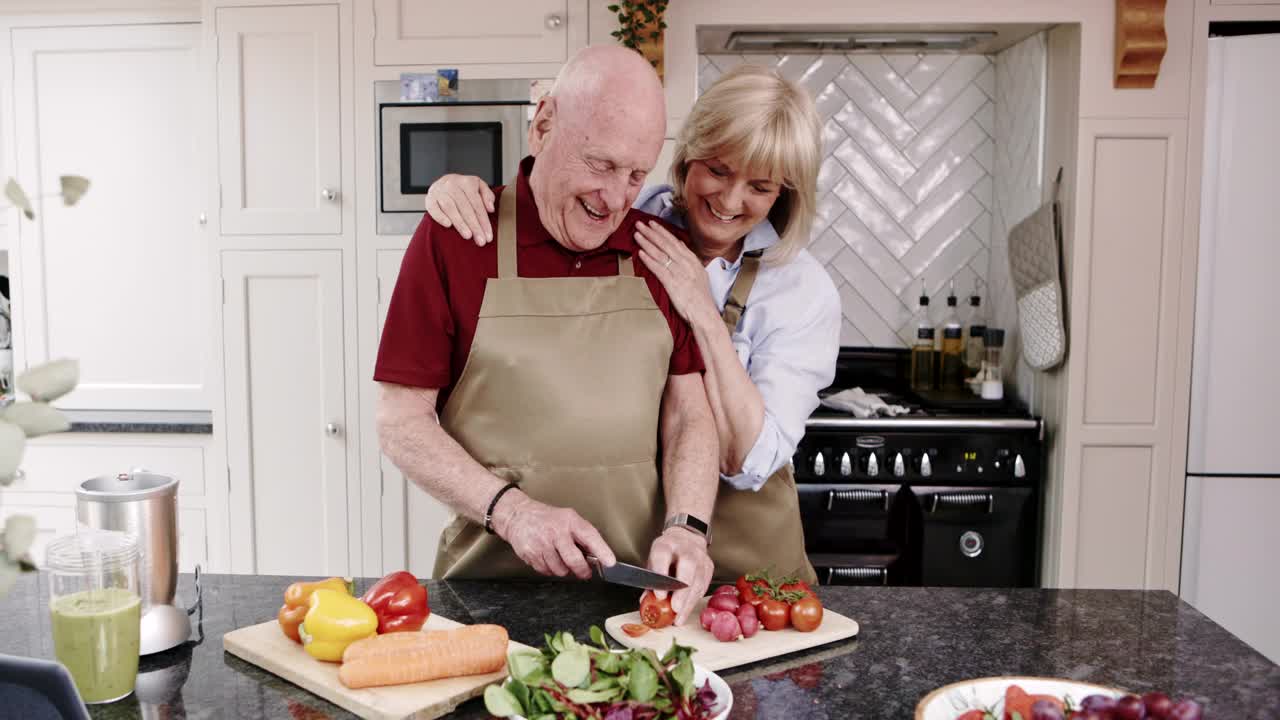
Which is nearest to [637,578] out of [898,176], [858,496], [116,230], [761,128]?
[761,128]

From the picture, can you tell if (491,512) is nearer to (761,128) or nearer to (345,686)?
(345,686)

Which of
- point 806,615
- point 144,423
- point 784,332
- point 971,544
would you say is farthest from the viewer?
point 144,423

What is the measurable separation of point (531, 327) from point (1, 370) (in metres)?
2.54

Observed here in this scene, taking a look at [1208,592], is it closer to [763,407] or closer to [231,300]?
[763,407]

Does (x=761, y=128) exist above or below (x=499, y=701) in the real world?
above

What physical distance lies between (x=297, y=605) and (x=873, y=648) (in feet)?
2.30

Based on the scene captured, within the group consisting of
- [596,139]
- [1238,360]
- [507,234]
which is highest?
[596,139]

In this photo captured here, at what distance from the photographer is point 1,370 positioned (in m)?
3.31

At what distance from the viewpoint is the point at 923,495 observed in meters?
2.86

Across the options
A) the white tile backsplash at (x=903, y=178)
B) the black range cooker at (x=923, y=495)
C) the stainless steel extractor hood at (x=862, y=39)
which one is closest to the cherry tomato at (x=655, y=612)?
the black range cooker at (x=923, y=495)

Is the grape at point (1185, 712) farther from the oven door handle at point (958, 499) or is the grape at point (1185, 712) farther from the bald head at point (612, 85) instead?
the oven door handle at point (958, 499)

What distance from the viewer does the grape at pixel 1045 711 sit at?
0.89 m

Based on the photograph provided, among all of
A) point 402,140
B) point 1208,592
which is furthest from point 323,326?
point 1208,592

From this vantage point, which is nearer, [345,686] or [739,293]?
[345,686]
